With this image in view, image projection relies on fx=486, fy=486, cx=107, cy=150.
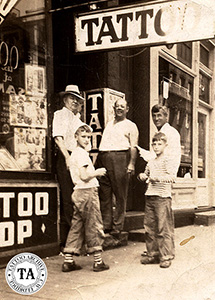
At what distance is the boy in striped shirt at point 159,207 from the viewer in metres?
4.29

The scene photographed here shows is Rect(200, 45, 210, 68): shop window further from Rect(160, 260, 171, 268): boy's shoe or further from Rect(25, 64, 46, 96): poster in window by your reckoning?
Rect(160, 260, 171, 268): boy's shoe

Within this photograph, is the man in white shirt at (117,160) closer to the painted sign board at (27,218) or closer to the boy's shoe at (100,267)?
the boy's shoe at (100,267)

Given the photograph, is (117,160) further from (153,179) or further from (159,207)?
(159,207)

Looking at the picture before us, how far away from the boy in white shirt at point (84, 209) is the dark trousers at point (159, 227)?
17.2 inches

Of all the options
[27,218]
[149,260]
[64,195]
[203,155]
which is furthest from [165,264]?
[27,218]

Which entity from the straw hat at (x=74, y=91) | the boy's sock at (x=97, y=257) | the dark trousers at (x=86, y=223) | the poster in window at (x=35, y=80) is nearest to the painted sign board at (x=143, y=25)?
the straw hat at (x=74, y=91)

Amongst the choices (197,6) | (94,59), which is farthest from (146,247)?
(197,6)

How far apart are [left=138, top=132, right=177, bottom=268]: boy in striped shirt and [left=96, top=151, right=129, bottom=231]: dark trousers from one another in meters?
0.21

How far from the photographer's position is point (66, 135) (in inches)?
182

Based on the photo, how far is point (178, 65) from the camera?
481 centimetres

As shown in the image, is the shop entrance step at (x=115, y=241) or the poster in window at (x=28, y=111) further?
the poster in window at (x=28, y=111)

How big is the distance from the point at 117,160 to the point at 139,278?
3.46 ft

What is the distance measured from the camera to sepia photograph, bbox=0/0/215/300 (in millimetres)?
4102

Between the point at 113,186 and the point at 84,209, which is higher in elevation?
the point at 113,186
